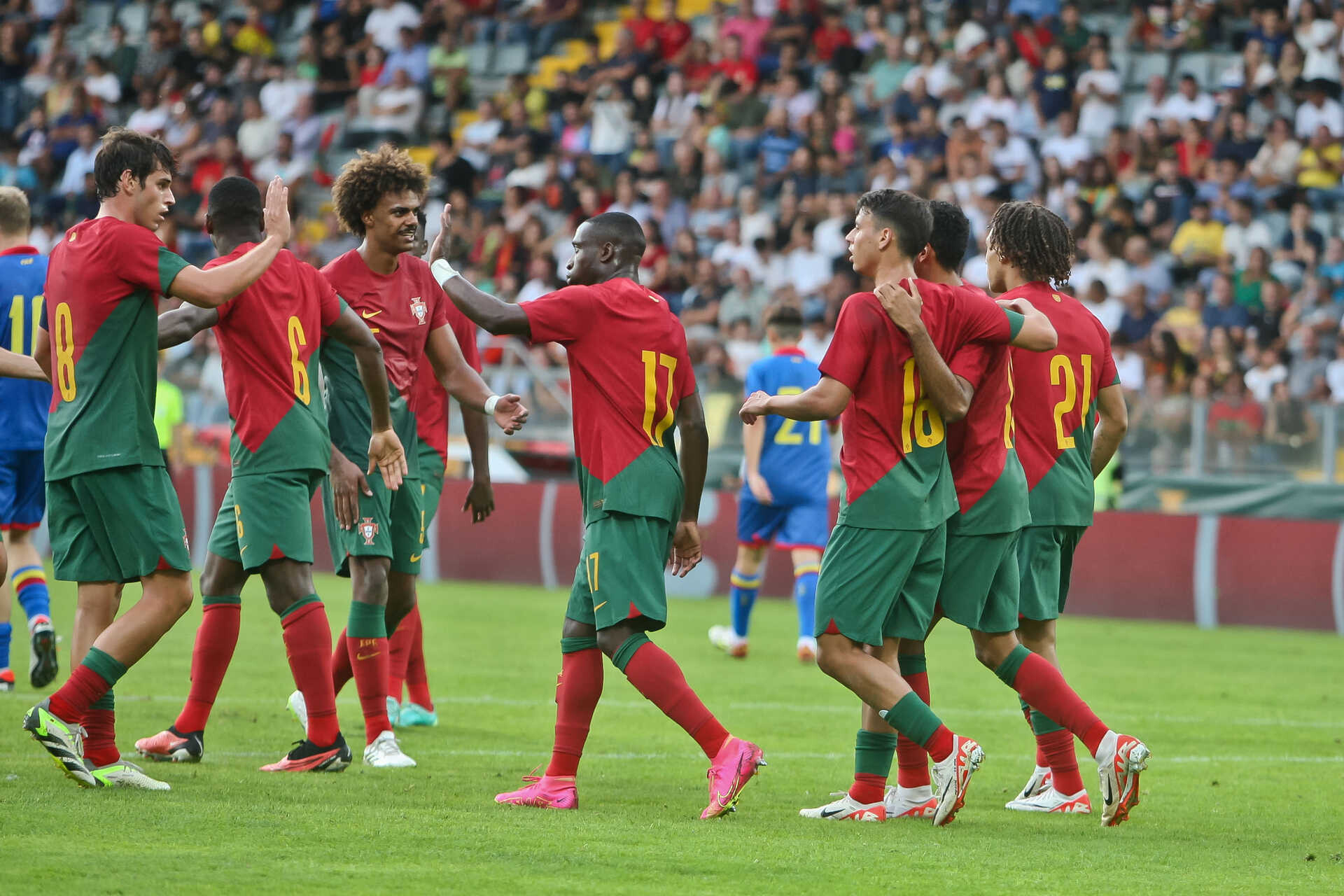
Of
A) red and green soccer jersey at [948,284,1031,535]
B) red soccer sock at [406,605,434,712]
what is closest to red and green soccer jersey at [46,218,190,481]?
red soccer sock at [406,605,434,712]

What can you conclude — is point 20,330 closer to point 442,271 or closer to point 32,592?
point 32,592

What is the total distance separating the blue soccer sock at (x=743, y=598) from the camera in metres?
12.0

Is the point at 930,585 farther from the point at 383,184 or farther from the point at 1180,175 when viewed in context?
the point at 1180,175

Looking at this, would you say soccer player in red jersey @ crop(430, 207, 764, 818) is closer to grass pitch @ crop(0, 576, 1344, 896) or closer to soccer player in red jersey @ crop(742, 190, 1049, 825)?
grass pitch @ crop(0, 576, 1344, 896)

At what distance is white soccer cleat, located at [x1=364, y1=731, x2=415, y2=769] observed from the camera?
698cm

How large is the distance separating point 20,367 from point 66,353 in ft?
1.95

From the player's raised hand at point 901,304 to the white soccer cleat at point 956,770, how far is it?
4.76 feet

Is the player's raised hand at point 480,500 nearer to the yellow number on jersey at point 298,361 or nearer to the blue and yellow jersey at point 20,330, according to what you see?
the yellow number on jersey at point 298,361

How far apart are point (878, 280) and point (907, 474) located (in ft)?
2.36

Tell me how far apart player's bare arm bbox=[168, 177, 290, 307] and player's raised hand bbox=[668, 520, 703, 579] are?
1.80 metres

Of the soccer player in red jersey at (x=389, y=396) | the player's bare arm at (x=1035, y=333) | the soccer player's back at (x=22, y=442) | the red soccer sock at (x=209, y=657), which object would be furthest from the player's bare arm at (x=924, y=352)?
the soccer player's back at (x=22, y=442)

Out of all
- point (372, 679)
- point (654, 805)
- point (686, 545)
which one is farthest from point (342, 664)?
point (686, 545)

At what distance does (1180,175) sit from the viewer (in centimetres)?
2011

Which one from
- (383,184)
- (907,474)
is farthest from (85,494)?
(907,474)
